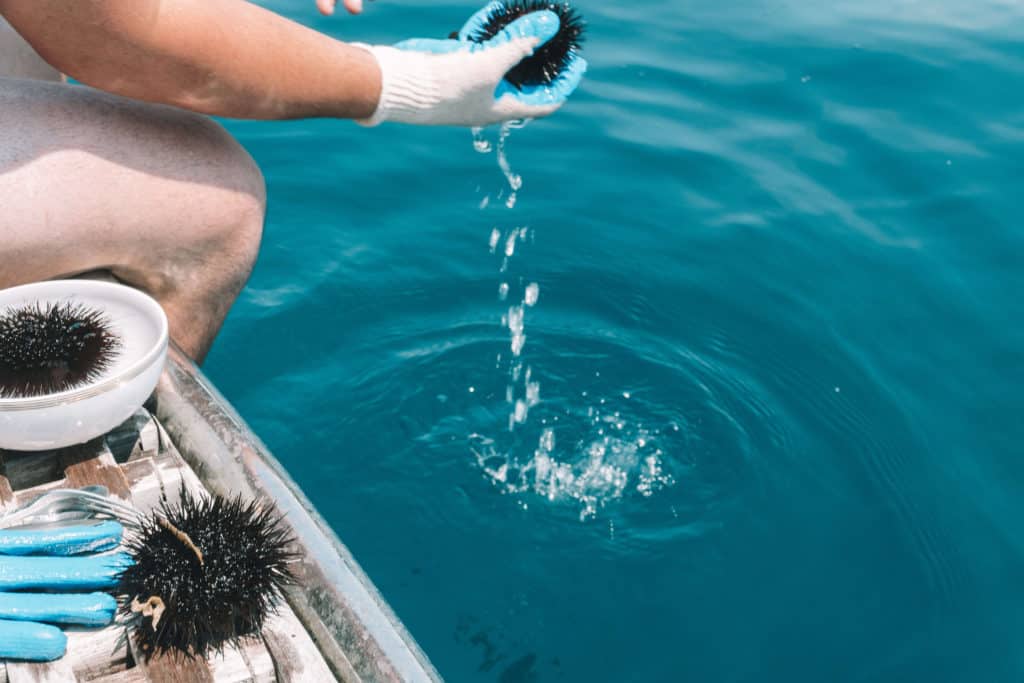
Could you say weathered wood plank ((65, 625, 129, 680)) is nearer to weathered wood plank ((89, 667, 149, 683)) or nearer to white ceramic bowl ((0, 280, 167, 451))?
weathered wood plank ((89, 667, 149, 683))

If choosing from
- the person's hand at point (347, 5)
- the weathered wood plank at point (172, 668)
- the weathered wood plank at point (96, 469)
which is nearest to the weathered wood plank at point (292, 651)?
the weathered wood plank at point (172, 668)

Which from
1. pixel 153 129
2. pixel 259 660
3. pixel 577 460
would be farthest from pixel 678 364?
pixel 259 660

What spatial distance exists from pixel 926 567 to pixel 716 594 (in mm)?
688

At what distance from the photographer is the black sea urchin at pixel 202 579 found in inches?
69.2

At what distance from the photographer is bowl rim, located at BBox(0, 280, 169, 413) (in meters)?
2.01

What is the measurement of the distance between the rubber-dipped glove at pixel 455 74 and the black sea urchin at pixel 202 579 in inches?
49.2

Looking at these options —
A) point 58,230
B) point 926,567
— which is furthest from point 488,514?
point 58,230

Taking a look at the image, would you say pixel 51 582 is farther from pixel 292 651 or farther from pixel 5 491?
pixel 292 651

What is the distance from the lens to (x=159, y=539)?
1837 mm

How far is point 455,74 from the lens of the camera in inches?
106

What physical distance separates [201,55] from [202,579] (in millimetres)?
1169

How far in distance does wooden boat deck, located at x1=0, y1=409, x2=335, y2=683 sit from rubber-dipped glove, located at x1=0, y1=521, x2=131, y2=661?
3cm

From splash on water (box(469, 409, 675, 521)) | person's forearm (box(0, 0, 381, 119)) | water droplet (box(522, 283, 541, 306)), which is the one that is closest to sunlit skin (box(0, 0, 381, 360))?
person's forearm (box(0, 0, 381, 119))

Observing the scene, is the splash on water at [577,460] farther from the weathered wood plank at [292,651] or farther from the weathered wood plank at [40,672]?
the weathered wood plank at [40,672]
